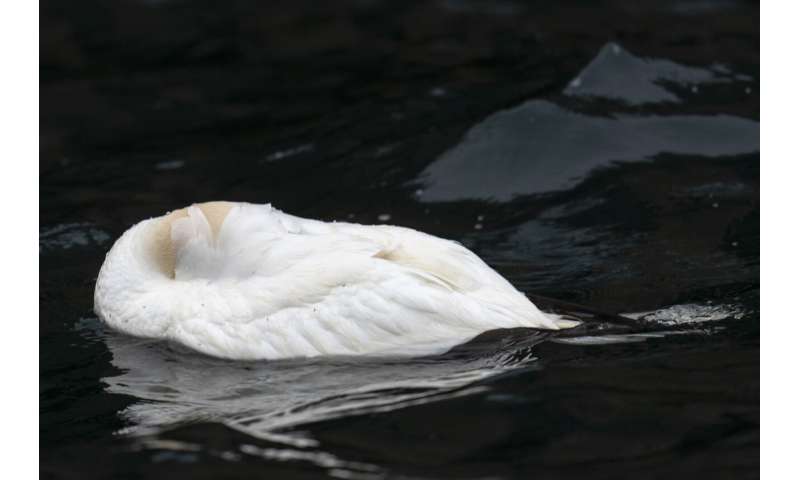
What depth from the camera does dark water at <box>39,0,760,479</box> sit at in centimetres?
565

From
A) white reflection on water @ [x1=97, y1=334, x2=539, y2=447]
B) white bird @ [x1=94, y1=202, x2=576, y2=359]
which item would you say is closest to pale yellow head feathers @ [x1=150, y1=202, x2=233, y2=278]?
white bird @ [x1=94, y1=202, x2=576, y2=359]

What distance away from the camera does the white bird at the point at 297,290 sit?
645 cm

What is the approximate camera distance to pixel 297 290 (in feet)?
21.4

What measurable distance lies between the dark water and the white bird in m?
0.12

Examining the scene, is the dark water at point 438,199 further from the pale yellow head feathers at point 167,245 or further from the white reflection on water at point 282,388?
the pale yellow head feathers at point 167,245

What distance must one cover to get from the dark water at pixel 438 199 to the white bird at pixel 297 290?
4.8 inches

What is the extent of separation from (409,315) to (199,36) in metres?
9.20

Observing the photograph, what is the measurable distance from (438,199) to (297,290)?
142 inches

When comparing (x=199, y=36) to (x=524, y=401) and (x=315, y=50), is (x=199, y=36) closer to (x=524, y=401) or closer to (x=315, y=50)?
(x=315, y=50)

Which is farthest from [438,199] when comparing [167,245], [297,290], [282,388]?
[282,388]

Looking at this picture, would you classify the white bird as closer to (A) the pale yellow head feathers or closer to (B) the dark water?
(A) the pale yellow head feathers

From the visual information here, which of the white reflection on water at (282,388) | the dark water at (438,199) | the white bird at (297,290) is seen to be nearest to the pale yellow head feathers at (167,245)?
the white bird at (297,290)

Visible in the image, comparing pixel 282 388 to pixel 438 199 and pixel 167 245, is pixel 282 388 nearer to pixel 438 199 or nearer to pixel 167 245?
pixel 167 245

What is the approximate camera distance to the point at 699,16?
14422mm
